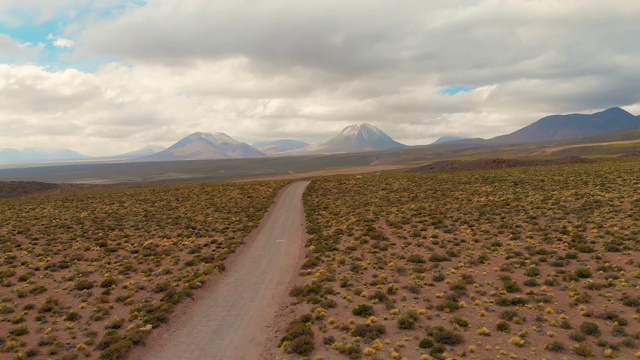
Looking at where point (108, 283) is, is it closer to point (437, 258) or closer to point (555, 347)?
point (437, 258)

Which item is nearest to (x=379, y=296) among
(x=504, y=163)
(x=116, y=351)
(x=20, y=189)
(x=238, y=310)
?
(x=238, y=310)

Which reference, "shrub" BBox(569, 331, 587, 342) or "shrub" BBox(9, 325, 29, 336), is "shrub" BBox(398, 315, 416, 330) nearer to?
"shrub" BBox(569, 331, 587, 342)

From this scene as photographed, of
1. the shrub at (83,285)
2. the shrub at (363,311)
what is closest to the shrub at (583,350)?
the shrub at (363,311)

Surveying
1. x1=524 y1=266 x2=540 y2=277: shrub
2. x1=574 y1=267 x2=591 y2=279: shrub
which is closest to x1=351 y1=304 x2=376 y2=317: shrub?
x1=524 y1=266 x2=540 y2=277: shrub

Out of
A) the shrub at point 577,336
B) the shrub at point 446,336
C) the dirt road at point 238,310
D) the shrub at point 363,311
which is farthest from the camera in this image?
the shrub at point 363,311

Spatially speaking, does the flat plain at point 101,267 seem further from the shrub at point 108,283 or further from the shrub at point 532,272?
the shrub at point 532,272

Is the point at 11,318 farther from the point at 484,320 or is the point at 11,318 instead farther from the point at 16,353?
the point at 484,320

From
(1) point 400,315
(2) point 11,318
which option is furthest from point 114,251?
(1) point 400,315
